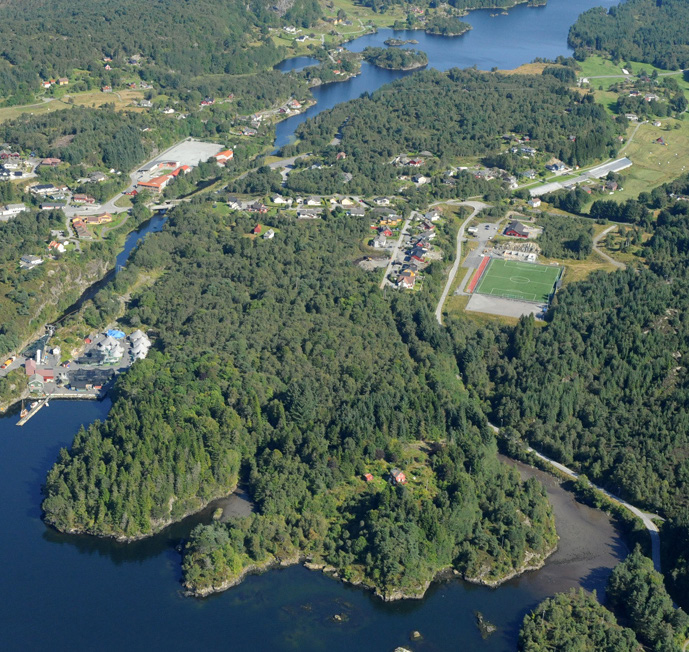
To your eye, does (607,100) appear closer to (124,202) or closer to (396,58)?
(396,58)

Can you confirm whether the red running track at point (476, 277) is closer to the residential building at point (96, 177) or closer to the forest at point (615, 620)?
the forest at point (615, 620)

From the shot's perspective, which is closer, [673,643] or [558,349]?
[673,643]

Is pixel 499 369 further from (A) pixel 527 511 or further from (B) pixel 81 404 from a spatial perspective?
(B) pixel 81 404

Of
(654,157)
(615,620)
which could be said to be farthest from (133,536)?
(654,157)

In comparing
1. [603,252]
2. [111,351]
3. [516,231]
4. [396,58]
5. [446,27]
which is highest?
[111,351]

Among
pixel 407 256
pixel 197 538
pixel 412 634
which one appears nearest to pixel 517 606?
pixel 412 634

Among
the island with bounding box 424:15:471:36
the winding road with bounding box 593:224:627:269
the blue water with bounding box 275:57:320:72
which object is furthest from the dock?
the island with bounding box 424:15:471:36
